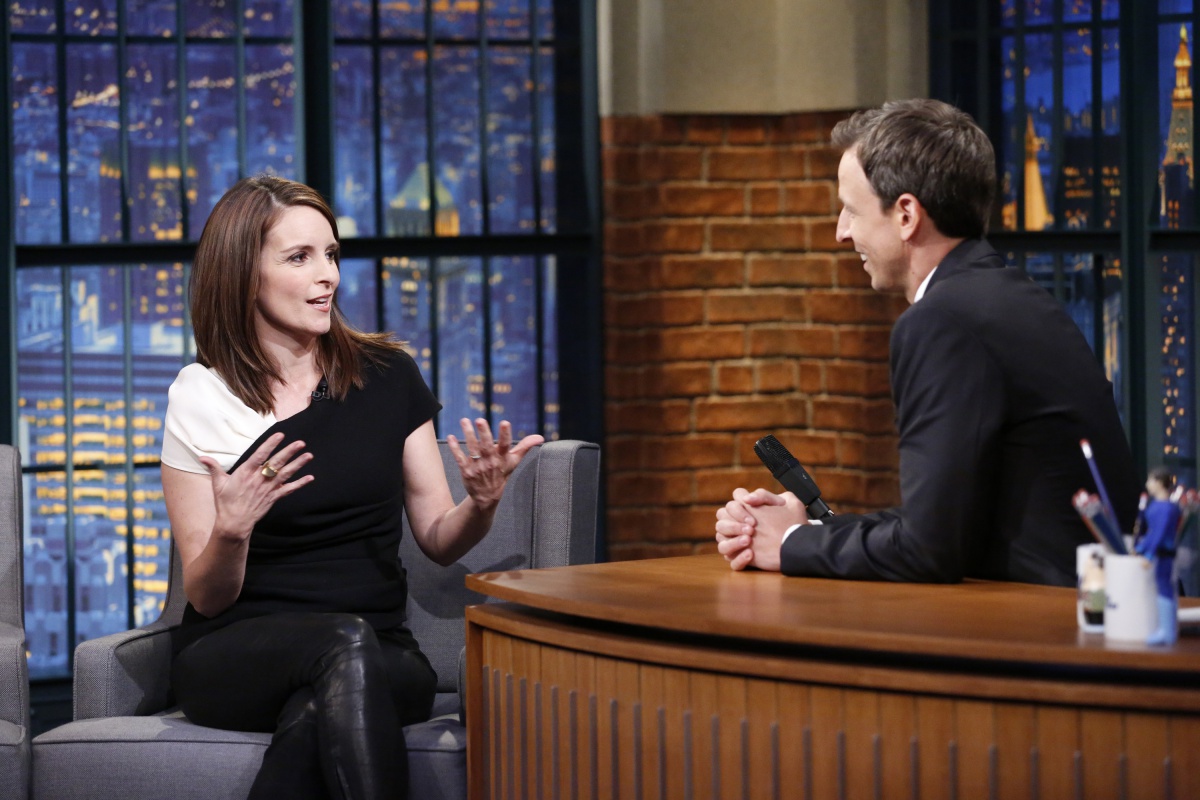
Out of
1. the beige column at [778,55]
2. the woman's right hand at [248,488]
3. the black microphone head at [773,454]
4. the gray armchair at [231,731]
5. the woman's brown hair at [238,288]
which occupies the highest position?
the beige column at [778,55]

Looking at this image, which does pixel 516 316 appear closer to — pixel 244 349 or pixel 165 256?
pixel 165 256

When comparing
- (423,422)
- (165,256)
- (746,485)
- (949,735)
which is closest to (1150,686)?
(949,735)

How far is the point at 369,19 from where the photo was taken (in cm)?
416

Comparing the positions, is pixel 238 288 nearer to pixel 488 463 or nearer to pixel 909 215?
pixel 488 463

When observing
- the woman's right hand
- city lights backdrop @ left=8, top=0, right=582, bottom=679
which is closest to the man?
the woman's right hand

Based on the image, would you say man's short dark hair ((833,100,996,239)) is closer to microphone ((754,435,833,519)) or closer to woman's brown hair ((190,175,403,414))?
microphone ((754,435,833,519))

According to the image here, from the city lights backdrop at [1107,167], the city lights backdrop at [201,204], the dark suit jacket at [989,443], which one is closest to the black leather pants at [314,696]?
the dark suit jacket at [989,443]

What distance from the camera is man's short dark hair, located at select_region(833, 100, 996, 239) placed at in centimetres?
197

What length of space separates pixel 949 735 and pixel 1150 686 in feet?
0.68

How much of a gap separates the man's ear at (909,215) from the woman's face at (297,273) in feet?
3.16

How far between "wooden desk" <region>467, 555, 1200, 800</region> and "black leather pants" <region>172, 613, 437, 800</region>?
0.53ft

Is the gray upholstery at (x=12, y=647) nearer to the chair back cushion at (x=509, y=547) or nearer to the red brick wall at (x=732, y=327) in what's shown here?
the chair back cushion at (x=509, y=547)

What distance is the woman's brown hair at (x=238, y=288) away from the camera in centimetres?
241

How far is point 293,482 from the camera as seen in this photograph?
86.5 inches
